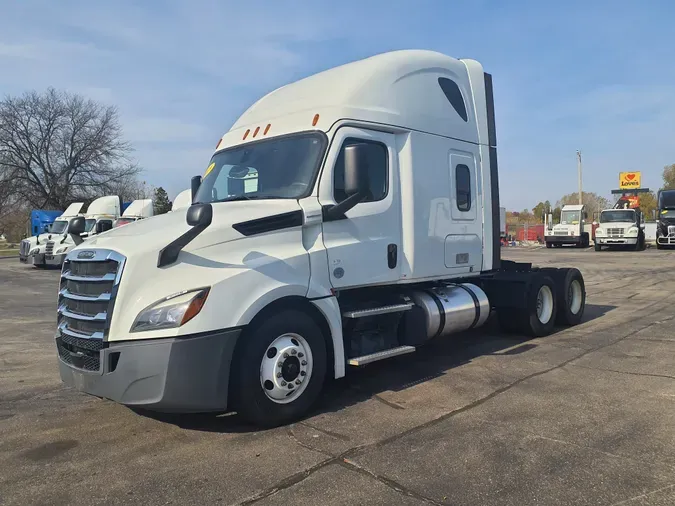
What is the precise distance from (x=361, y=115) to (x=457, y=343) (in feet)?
13.2

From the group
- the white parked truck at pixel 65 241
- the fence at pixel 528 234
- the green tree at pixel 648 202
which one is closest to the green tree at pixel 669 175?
the green tree at pixel 648 202

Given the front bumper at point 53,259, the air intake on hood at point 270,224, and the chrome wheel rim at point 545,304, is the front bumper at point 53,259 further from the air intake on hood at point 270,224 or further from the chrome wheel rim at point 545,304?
the air intake on hood at point 270,224

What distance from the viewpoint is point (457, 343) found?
27.0 feet

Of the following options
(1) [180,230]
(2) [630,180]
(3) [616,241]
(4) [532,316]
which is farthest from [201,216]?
(2) [630,180]

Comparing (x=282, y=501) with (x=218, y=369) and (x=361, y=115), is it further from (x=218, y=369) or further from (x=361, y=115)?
(x=361, y=115)

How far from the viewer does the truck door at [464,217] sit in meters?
7.04

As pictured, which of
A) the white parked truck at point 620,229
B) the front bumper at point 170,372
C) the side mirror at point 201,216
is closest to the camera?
the front bumper at point 170,372

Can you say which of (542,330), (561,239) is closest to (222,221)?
(542,330)

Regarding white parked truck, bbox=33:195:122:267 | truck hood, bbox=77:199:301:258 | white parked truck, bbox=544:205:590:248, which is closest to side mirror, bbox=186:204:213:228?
truck hood, bbox=77:199:301:258

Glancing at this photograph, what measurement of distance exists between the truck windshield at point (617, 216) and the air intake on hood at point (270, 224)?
3566 centimetres

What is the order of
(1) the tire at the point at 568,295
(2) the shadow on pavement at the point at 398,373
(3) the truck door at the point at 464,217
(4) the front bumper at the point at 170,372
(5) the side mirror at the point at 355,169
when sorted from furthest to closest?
1. (1) the tire at the point at 568,295
2. (3) the truck door at the point at 464,217
3. (5) the side mirror at the point at 355,169
4. (2) the shadow on pavement at the point at 398,373
5. (4) the front bumper at the point at 170,372

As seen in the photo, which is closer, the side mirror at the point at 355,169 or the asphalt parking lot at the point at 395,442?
the asphalt parking lot at the point at 395,442

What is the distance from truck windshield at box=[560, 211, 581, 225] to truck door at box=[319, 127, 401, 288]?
37891 millimetres

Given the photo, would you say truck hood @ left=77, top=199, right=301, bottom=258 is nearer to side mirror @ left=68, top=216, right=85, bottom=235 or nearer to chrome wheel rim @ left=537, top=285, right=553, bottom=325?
side mirror @ left=68, top=216, right=85, bottom=235
